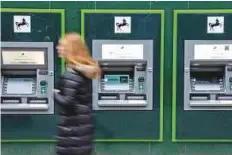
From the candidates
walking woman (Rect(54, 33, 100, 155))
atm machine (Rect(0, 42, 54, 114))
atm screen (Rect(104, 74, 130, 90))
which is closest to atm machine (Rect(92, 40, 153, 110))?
atm screen (Rect(104, 74, 130, 90))

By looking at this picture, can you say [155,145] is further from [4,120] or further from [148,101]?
[4,120]

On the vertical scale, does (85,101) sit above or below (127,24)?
below

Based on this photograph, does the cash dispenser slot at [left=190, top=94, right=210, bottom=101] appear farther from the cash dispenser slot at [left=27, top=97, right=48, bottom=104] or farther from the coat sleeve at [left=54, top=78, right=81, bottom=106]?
the coat sleeve at [left=54, top=78, right=81, bottom=106]

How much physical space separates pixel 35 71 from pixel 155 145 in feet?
5.76

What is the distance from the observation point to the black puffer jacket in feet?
17.2

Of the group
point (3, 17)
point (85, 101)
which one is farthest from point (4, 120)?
point (85, 101)

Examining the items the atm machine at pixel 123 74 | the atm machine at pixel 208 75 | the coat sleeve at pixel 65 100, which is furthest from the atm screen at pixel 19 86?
the coat sleeve at pixel 65 100

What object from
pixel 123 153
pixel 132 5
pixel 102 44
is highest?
pixel 132 5

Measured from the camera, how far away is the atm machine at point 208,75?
7277mm

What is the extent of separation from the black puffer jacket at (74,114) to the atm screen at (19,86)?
1.97 meters

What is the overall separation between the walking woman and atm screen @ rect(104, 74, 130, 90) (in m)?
1.90

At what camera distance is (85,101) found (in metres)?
5.34

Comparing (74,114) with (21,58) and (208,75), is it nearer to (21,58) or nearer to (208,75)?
(21,58)

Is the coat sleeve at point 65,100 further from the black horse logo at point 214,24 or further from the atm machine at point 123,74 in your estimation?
the black horse logo at point 214,24
